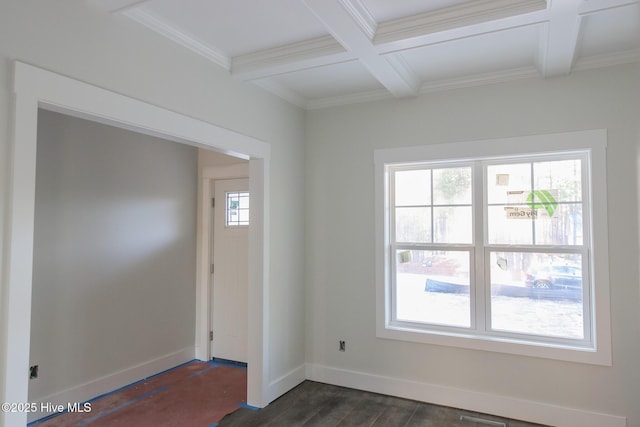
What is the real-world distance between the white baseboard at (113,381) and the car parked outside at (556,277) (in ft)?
11.8

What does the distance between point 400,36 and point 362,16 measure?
0.96 ft

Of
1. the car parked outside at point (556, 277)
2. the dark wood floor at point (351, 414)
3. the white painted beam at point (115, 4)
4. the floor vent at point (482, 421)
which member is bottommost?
the dark wood floor at point (351, 414)

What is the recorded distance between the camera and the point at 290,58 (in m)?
2.79

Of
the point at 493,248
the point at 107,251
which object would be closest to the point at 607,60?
the point at 493,248

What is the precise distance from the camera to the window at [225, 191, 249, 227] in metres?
4.37

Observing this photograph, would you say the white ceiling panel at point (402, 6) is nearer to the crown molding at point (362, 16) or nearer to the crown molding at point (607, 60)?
the crown molding at point (362, 16)

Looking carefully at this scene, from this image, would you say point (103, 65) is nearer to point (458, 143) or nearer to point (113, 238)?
point (113, 238)

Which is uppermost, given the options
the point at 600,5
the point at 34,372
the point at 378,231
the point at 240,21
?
the point at 240,21

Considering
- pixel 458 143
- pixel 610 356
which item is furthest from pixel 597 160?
pixel 610 356

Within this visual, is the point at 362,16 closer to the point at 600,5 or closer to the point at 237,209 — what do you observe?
the point at 600,5

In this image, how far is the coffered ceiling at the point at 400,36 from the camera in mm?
2209

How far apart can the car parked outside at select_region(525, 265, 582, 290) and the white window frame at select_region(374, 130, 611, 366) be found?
0.09 metres

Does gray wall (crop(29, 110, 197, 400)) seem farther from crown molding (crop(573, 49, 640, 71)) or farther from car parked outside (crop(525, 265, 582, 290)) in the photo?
crown molding (crop(573, 49, 640, 71))

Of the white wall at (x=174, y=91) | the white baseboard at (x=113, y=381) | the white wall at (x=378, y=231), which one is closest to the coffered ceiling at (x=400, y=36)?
the white wall at (x=174, y=91)
